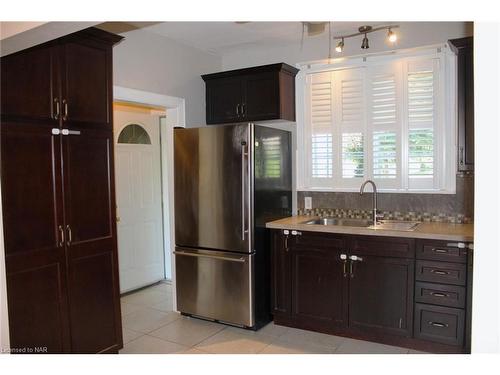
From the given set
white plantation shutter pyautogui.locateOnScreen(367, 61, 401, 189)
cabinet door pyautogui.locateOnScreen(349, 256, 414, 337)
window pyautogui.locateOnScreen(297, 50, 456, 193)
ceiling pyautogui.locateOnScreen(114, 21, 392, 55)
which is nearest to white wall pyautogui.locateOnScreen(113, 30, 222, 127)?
ceiling pyautogui.locateOnScreen(114, 21, 392, 55)

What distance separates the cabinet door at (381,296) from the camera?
297cm

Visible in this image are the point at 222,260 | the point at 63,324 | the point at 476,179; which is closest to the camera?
the point at 476,179

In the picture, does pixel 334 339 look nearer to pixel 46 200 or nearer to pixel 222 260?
pixel 222 260

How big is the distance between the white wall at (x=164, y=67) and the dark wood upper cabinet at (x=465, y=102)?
2.32 meters

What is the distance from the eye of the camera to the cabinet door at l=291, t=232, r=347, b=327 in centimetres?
321

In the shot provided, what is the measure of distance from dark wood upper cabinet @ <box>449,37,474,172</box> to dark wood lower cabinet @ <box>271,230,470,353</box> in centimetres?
70

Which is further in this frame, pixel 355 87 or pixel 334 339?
pixel 355 87

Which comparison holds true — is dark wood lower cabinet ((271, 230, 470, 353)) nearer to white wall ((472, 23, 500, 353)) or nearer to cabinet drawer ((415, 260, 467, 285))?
cabinet drawer ((415, 260, 467, 285))

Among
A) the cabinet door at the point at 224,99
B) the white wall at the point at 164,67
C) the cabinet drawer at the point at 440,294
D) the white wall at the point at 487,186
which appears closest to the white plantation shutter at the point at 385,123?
the cabinet drawer at the point at 440,294

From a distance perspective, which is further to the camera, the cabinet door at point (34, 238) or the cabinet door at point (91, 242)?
the cabinet door at point (91, 242)

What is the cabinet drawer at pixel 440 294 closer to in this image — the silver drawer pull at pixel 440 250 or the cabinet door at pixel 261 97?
the silver drawer pull at pixel 440 250

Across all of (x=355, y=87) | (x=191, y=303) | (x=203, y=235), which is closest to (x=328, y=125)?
(x=355, y=87)

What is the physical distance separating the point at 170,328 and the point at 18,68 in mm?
2408

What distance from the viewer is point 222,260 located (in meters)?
3.46
